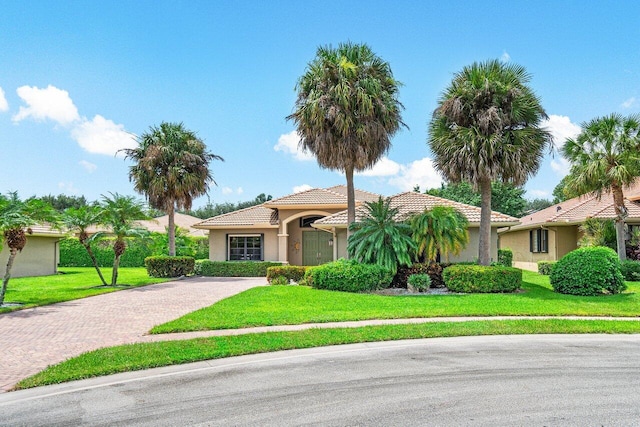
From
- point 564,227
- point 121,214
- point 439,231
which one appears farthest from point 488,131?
point 121,214

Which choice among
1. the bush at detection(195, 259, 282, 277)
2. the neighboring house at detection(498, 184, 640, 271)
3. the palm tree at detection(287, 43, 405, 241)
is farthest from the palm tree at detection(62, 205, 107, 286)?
the neighboring house at detection(498, 184, 640, 271)

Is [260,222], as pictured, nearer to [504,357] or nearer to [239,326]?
[239,326]

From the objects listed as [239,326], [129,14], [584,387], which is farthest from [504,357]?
[129,14]

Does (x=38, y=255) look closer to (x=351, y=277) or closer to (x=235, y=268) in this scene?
(x=235, y=268)

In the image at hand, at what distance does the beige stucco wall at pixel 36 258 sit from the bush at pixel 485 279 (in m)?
23.6

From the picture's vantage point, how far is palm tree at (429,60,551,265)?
53.3 feet

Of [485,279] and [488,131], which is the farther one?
[488,131]

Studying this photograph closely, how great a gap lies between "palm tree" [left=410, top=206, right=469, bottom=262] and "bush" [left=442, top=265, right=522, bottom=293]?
3.51ft

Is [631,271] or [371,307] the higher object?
[631,271]

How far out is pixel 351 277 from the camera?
1606 centimetres

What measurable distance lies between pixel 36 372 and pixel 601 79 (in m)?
18.4

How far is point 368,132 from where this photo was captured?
58.0ft

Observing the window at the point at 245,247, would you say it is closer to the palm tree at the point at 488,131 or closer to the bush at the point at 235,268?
the bush at the point at 235,268

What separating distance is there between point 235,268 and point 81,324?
14.7 m
